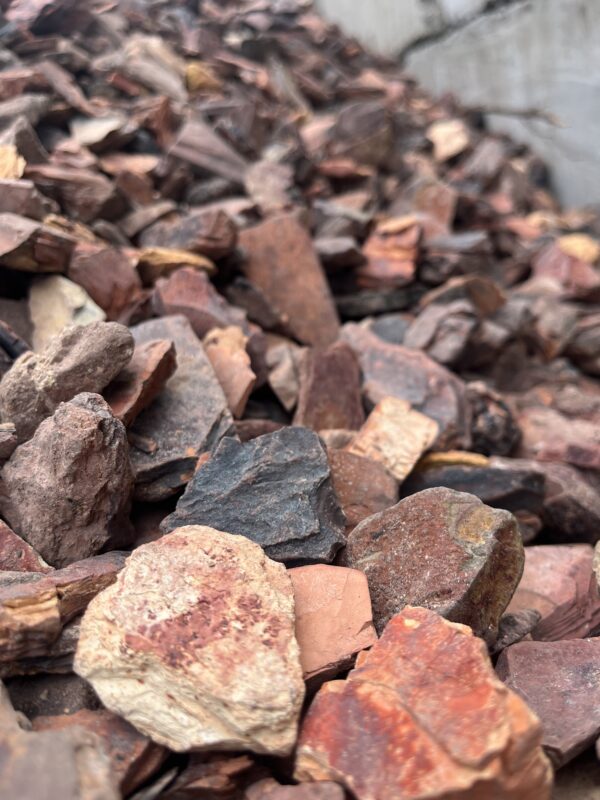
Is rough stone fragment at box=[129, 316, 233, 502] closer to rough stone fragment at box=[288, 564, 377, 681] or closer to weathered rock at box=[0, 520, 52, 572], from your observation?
weathered rock at box=[0, 520, 52, 572]

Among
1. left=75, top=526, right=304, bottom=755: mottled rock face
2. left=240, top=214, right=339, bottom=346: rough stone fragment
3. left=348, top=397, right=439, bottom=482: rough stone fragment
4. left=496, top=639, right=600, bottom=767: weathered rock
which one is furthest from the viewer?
left=240, top=214, right=339, bottom=346: rough stone fragment

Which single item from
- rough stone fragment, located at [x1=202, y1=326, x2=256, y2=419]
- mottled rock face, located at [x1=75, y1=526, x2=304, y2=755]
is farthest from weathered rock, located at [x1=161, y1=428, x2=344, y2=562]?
rough stone fragment, located at [x1=202, y1=326, x2=256, y2=419]

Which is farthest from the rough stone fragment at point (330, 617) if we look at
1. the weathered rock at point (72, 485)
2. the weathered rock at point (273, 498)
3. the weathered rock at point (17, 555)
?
the weathered rock at point (17, 555)

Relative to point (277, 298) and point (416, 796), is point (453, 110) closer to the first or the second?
point (277, 298)

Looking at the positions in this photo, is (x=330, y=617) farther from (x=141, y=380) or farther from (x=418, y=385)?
(x=418, y=385)

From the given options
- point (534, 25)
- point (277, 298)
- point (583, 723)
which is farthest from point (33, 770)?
point (534, 25)

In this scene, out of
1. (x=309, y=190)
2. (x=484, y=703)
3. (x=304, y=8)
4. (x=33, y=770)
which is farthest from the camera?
(x=304, y=8)

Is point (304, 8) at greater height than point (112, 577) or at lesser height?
greater
